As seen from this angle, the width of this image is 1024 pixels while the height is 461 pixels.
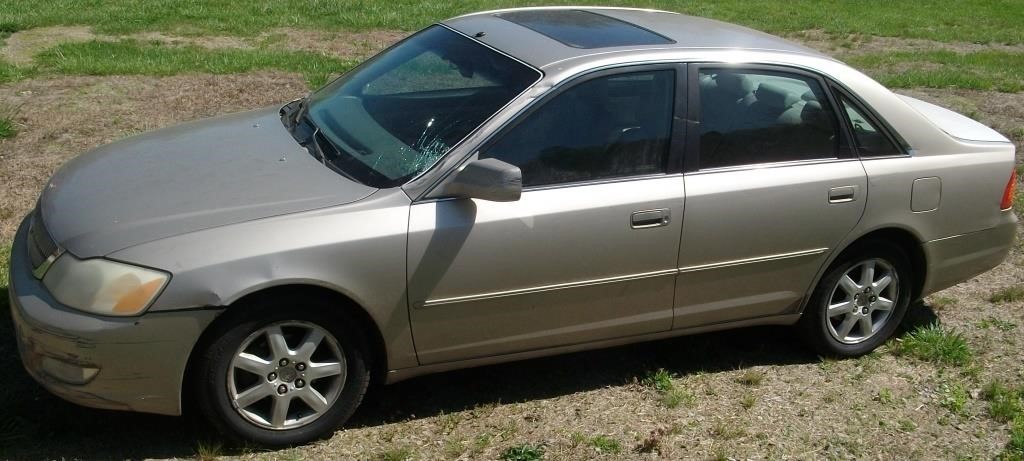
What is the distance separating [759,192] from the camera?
4.75m

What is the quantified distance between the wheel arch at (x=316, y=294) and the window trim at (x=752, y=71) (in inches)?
61.2

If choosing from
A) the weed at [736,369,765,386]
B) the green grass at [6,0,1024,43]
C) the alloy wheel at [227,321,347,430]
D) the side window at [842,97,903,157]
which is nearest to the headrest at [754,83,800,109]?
the side window at [842,97,903,157]

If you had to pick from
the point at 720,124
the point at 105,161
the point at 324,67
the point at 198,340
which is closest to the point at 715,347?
the point at 720,124

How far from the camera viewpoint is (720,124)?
188 inches

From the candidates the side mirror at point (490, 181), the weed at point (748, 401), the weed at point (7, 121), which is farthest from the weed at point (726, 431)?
the weed at point (7, 121)

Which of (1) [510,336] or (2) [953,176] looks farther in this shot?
(2) [953,176]

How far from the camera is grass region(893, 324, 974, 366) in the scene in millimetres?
5430

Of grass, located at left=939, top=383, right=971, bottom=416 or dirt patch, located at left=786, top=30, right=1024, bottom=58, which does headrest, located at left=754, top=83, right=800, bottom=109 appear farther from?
dirt patch, located at left=786, top=30, right=1024, bottom=58

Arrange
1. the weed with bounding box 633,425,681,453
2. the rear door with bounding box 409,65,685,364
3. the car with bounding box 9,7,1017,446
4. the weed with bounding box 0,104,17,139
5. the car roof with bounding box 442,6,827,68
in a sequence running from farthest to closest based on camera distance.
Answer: the weed with bounding box 0,104,17,139 < the car roof with bounding box 442,6,827,68 < the weed with bounding box 633,425,681,453 < the rear door with bounding box 409,65,685,364 < the car with bounding box 9,7,1017,446

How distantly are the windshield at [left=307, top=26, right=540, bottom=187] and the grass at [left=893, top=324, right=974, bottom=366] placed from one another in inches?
101

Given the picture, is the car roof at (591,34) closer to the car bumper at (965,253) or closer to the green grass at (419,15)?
the car bumper at (965,253)

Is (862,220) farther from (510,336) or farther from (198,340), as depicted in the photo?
(198,340)

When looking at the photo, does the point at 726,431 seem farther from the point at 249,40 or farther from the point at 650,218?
the point at 249,40

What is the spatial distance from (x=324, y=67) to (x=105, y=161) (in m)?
5.33
